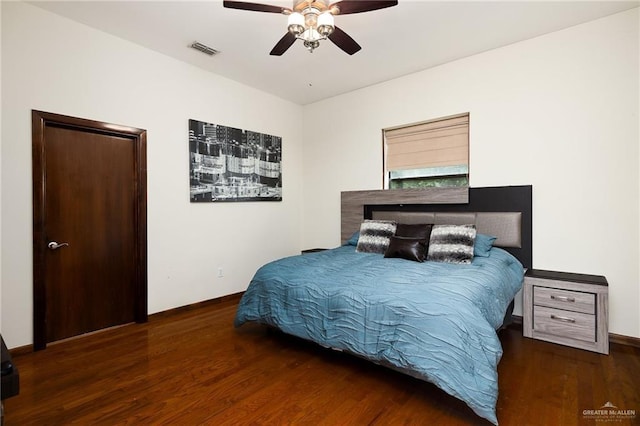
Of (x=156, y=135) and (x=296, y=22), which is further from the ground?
(x=296, y=22)

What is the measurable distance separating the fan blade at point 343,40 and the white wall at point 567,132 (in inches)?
62.8

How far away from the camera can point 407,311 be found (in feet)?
6.43

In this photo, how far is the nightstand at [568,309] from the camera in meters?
2.58

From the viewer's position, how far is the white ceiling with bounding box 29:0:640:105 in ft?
→ 8.70

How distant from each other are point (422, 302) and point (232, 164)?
3.05m

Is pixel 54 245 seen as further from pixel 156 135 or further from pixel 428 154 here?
pixel 428 154

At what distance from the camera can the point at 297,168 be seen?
16.9 feet

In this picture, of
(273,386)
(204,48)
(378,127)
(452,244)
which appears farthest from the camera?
(378,127)

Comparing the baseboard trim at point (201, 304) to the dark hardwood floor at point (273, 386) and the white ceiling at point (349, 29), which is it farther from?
the white ceiling at point (349, 29)

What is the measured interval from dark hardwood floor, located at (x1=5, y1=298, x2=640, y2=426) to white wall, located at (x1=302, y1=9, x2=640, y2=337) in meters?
0.85

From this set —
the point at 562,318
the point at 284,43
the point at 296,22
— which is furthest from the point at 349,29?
the point at 562,318

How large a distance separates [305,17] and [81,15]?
204 cm

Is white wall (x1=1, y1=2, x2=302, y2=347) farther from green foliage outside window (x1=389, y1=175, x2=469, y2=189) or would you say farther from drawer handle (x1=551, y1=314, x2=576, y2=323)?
drawer handle (x1=551, y1=314, x2=576, y2=323)

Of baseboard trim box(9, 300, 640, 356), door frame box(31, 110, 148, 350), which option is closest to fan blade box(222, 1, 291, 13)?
door frame box(31, 110, 148, 350)
